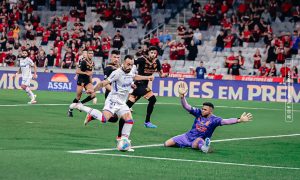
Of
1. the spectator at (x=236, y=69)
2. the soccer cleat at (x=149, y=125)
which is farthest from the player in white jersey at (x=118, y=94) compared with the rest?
the spectator at (x=236, y=69)

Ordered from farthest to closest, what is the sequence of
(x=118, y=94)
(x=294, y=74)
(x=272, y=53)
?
1. (x=272, y=53)
2. (x=294, y=74)
3. (x=118, y=94)

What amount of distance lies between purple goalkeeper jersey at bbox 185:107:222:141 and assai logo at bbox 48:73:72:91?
961 inches

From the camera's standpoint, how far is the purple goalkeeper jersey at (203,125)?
54.4 feet

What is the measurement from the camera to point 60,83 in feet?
135

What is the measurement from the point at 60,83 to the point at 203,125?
25.1 metres

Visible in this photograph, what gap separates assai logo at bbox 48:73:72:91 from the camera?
40812 mm

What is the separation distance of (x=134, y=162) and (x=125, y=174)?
5.22ft

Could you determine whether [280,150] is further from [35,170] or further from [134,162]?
[35,170]

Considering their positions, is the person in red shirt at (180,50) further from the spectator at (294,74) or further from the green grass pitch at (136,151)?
the green grass pitch at (136,151)

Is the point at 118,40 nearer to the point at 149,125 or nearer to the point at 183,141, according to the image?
the point at 149,125

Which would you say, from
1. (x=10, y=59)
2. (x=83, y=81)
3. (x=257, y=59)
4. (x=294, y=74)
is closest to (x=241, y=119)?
(x=83, y=81)

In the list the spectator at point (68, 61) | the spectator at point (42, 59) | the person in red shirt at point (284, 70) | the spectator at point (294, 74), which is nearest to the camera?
the spectator at point (294, 74)

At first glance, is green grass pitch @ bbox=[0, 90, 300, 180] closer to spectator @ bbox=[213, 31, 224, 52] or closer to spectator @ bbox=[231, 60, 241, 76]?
spectator @ bbox=[231, 60, 241, 76]

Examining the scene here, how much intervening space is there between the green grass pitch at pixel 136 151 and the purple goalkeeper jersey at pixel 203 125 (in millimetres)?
430
